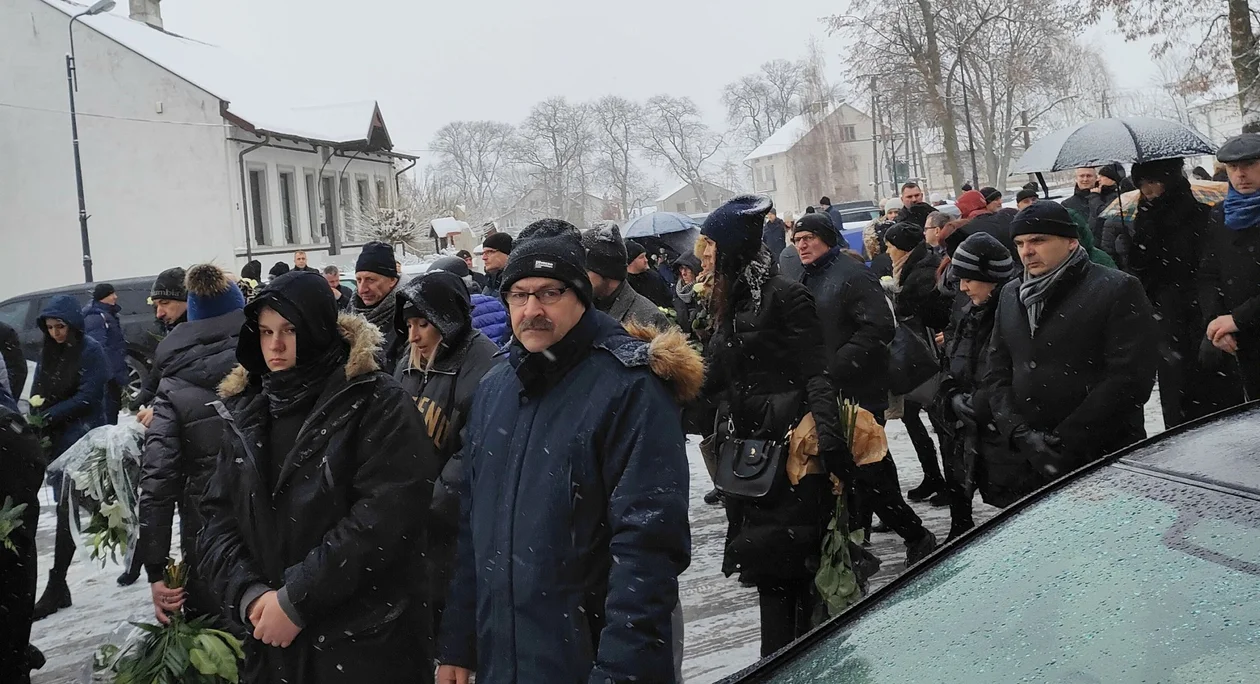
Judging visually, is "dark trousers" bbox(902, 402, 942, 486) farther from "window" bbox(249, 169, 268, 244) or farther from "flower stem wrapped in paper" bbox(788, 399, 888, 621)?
"window" bbox(249, 169, 268, 244)

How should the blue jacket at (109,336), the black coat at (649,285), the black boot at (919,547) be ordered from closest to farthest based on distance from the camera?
the black boot at (919,547)
the black coat at (649,285)
the blue jacket at (109,336)

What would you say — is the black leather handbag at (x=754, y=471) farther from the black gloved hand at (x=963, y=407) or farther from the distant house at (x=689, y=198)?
the distant house at (x=689, y=198)

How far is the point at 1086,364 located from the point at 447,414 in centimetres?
244

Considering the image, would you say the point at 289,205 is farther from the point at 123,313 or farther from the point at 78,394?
the point at 78,394

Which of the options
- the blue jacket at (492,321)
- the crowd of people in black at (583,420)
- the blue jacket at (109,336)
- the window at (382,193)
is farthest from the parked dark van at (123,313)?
the window at (382,193)

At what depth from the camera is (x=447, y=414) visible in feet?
13.9

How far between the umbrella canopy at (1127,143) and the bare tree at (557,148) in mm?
80477

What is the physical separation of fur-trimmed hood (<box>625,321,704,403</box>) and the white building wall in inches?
1147

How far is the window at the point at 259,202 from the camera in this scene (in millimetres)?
31812

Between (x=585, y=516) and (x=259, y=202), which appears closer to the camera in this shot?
(x=585, y=516)

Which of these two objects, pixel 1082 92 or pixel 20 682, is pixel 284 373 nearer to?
pixel 20 682

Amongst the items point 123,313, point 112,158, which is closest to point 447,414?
point 123,313

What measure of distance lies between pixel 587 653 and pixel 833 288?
348 centimetres

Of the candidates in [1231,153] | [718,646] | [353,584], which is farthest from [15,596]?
[1231,153]
